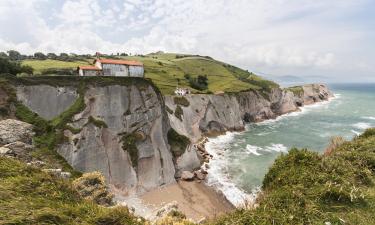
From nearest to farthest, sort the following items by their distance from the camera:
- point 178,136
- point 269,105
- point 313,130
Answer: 1. point 178,136
2. point 313,130
3. point 269,105

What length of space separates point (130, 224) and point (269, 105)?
9523 centimetres

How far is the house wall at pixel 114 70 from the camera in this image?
50.6 meters

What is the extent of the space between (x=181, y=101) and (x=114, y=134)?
31.0 meters

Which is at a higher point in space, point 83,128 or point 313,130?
point 83,128

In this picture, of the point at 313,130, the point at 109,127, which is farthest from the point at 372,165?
the point at 313,130

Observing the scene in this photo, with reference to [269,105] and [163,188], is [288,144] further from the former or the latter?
[269,105]

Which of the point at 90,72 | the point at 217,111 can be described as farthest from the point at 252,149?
the point at 90,72

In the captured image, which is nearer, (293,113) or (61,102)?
(61,102)

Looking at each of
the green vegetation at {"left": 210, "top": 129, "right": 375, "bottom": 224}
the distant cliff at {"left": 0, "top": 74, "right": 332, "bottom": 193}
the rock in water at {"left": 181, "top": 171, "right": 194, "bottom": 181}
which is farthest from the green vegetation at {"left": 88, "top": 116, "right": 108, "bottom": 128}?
the green vegetation at {"left": 210, "top": 129, "right": 375, "bottom": 224}

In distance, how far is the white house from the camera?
4753cm

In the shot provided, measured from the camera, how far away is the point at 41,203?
30.1ft

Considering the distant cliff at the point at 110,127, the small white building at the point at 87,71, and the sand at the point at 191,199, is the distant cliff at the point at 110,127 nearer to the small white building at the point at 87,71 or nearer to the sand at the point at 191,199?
the sand at the point at 191,199

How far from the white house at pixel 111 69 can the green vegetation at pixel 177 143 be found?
57.2ft

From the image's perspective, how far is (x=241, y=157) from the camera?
1955 inches
